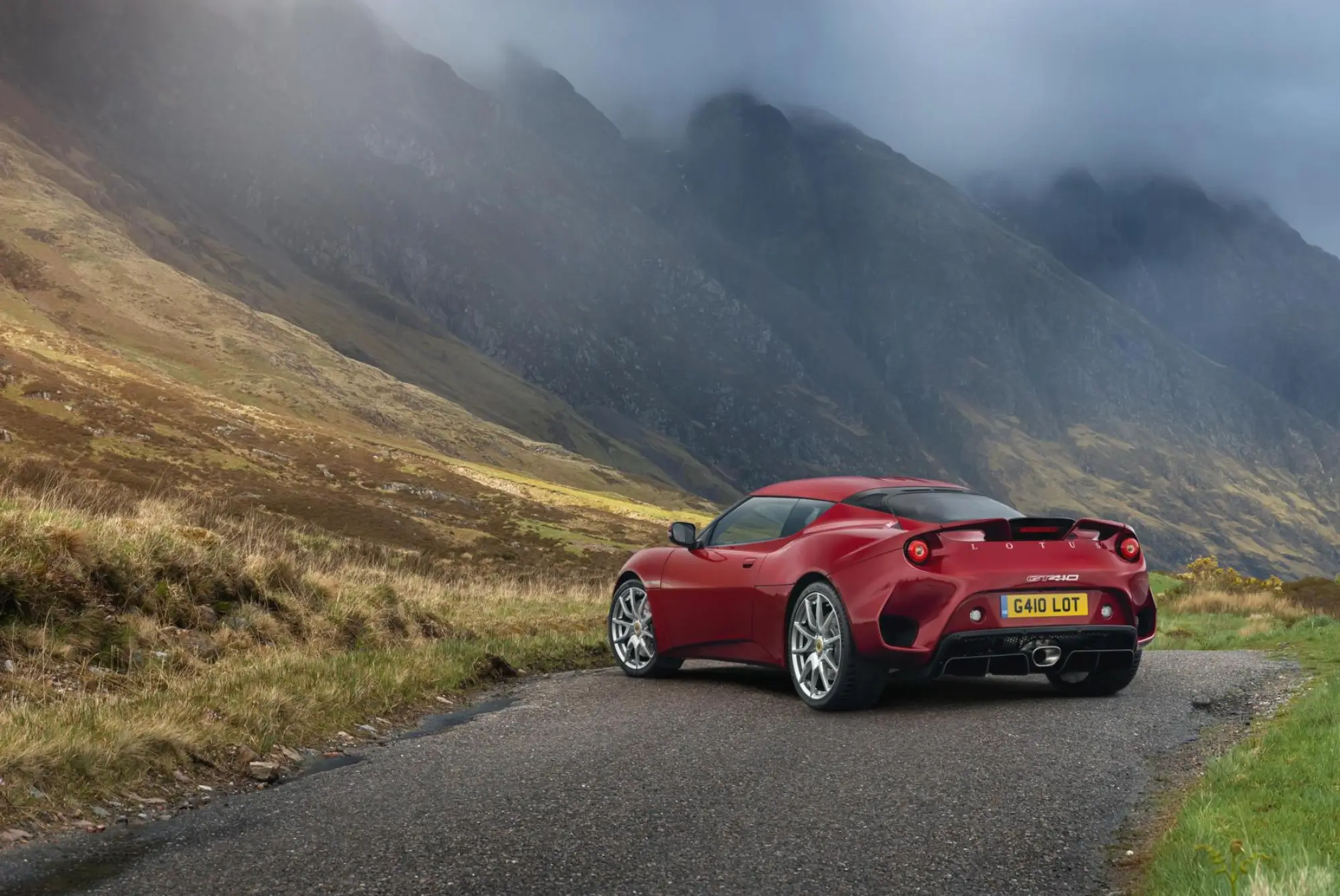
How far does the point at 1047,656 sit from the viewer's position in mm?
7945

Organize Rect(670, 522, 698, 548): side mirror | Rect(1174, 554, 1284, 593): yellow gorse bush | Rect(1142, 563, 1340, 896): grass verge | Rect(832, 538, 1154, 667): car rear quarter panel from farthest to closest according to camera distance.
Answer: Rect(1174, 554, 1284, 593): yellow gorse bush → Rect(670, 522, 698, 548): side mirror → Rect(832, 538, 1154, 667): car rear quarter panel → Rect(1142, 563, 1340, 896): grass verge

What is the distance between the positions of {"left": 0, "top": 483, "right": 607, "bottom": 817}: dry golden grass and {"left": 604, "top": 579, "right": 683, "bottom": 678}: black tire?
106cm

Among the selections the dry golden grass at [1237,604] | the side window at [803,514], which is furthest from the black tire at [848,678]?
the dry golden grass at [1237,604]

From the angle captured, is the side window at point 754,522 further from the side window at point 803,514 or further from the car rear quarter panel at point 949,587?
the car rear quarter panel at point 949,587

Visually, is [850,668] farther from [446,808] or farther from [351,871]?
[351,871]

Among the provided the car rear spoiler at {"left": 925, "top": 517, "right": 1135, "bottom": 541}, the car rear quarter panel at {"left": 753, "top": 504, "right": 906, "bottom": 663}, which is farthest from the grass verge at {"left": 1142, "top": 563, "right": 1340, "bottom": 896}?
the car rear quarter panel at {"left": 753, "top": 504, "right": 906, "bottom": 663}

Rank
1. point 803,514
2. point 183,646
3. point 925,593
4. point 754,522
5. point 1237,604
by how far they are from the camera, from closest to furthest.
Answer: point 925,593
point 803,514
point 183,646
point 754,522
point 1237,604

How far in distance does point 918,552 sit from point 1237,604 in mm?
18718

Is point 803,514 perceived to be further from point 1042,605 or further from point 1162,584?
point 1162,584

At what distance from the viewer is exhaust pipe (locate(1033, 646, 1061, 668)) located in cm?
790

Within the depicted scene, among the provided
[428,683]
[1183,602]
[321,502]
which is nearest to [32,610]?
[428,683]

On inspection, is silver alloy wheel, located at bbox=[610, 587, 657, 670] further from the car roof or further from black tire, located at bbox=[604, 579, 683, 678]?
the car roof

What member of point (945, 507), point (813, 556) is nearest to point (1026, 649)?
point (945, 507)

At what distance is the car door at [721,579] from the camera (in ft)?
30.1
